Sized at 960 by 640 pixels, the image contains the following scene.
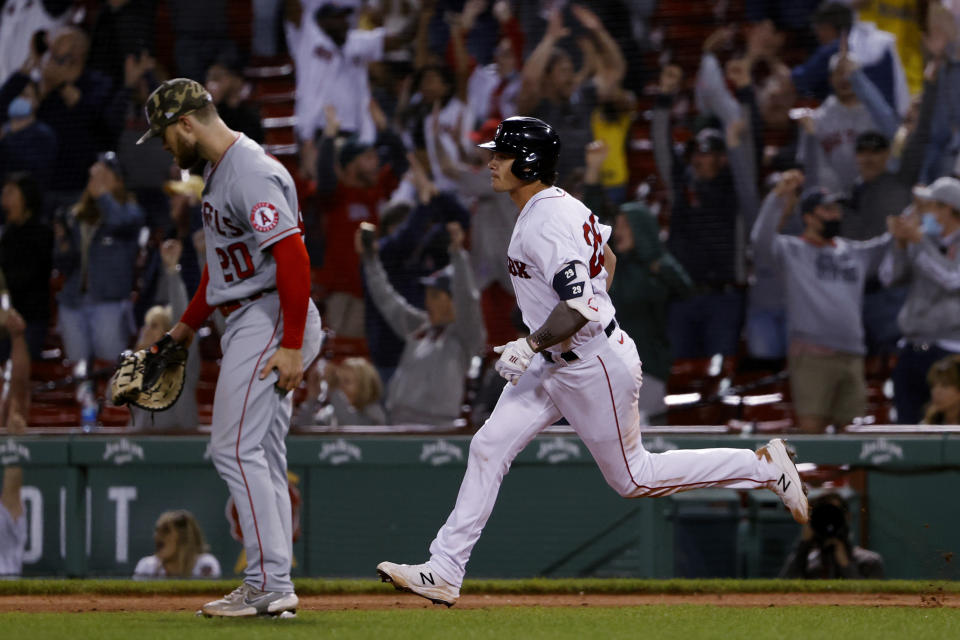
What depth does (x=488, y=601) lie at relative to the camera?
5.04 meters

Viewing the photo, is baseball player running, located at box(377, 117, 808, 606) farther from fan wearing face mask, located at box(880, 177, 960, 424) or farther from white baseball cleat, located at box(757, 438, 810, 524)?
fan wearing face mask, located at box(880, 177, 960, 424)

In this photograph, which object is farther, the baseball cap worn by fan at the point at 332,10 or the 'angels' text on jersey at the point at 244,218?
the baseball cap worn by fan at the point at 332,10

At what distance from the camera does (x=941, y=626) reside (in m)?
3.88

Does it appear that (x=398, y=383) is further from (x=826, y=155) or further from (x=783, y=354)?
(x=826, y=155)

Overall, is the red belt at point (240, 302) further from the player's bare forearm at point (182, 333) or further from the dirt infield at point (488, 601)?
the dirt infield at point (488, 601)

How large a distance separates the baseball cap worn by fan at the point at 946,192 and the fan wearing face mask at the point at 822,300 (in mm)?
381

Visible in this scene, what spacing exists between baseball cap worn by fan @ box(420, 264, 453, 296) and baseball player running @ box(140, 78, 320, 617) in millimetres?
4096

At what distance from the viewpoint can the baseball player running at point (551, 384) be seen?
3.89 meters

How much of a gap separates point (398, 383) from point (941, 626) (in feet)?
14.8

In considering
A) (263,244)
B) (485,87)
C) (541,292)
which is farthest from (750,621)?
(485,87)

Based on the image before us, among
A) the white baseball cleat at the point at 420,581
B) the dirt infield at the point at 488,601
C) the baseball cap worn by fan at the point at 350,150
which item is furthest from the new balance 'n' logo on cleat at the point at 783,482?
the baseball cap worn by fan at the point at 350,150

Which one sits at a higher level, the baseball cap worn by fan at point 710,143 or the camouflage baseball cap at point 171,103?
the baseball cap worn by fan at point 710,143

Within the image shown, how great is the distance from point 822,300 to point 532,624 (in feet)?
14.6

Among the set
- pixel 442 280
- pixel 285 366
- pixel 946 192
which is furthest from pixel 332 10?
pixel 285 366
